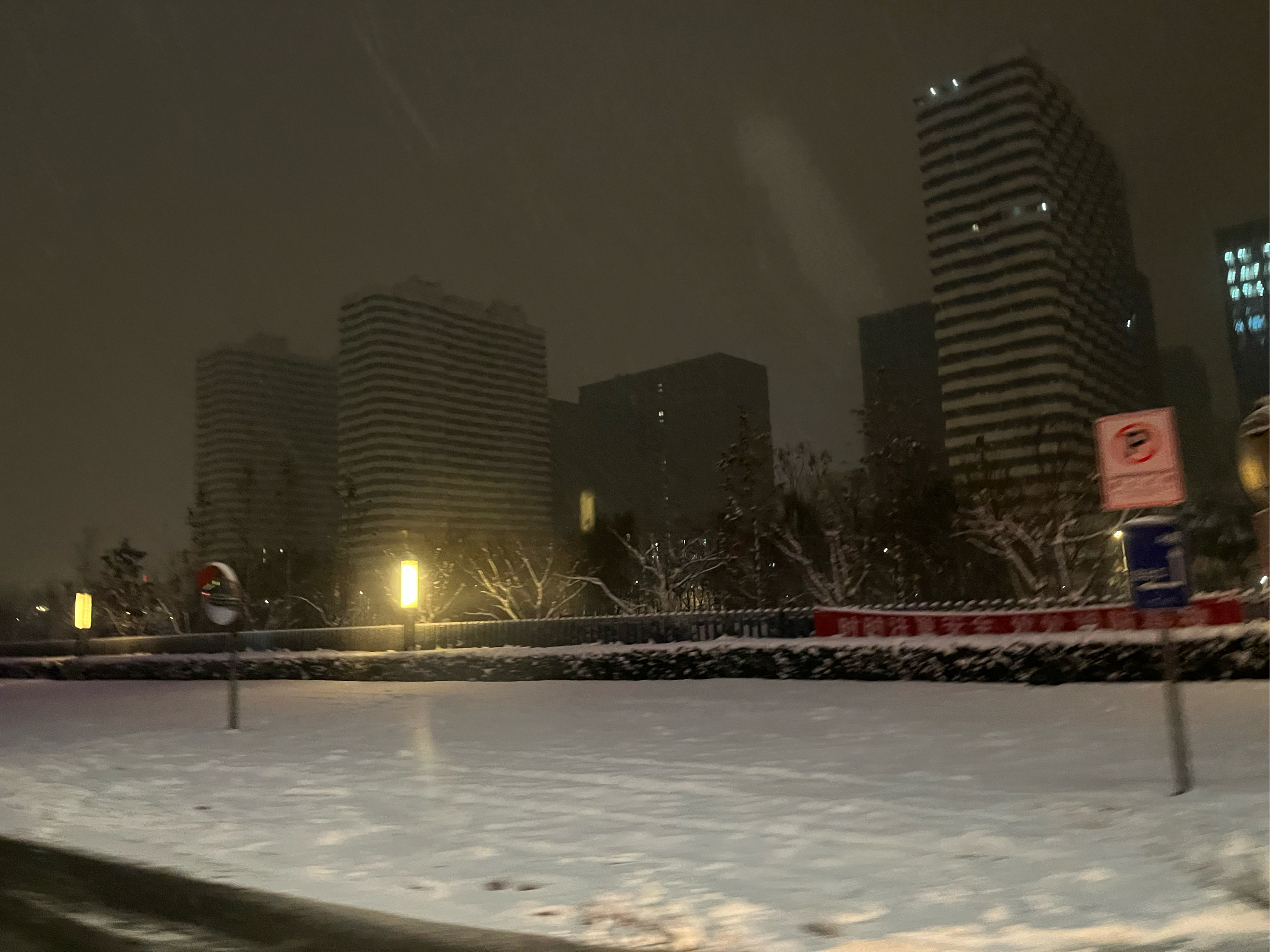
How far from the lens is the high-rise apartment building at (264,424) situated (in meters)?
111

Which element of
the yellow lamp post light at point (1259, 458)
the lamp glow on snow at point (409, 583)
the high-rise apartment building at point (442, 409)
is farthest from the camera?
the high-rise apartment building at point (442, 409)

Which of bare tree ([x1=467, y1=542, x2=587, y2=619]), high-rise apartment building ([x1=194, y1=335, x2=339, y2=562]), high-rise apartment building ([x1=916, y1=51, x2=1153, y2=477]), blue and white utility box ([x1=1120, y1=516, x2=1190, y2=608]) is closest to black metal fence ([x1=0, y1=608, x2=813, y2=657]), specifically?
blue and white utility box ([x1=1120, y1=516, x2=1190, y2=608])

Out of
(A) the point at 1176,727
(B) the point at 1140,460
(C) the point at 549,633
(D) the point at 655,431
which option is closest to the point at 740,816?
(A) the point at 1176,727

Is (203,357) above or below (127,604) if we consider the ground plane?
above

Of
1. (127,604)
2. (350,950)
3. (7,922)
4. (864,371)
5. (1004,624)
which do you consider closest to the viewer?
(350,950)

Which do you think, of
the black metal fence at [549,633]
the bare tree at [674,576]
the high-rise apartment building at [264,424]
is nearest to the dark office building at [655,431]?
the high-rise apartment building at [264,424]

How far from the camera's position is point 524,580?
4859cm

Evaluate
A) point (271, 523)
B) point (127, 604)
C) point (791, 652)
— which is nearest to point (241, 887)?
point (791, 652)

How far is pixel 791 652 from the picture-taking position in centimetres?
1526

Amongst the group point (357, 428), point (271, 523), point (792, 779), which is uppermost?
point (357, 428)

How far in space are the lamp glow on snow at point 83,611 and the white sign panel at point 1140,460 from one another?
32704mm

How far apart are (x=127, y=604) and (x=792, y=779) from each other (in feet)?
175

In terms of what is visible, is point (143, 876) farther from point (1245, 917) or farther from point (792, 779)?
point (1245, 917)

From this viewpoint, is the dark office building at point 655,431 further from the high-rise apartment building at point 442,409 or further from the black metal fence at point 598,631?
the black metal fence at point 598,631
